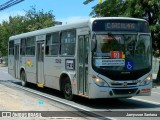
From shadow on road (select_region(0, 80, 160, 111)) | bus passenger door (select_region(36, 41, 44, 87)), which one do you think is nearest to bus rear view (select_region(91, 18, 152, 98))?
shadow on road (select_region(0, 80, 160, 111))

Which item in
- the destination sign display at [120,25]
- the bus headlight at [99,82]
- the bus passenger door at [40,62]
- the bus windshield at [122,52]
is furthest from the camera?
the bus passenger door at [40,62]

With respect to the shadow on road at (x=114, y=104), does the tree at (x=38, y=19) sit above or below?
above

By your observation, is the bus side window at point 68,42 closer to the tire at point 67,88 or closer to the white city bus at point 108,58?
the white city bus at point 108,58

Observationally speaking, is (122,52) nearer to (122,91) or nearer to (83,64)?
(122,91)

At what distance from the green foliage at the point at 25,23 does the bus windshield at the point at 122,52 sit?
44.4 m

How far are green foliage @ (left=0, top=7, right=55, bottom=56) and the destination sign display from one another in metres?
44.1

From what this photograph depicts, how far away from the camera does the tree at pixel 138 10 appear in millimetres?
25891

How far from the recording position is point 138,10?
2567 centimetres

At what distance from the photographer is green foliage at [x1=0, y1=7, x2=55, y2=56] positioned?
58.7 metres

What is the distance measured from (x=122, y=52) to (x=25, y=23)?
50.2 m

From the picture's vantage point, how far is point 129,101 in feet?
51.5

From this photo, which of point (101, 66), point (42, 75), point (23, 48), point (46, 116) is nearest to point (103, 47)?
point (101, 66)

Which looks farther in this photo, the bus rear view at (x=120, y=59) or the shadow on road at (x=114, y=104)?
the shadow on road at (x=114, y=104)

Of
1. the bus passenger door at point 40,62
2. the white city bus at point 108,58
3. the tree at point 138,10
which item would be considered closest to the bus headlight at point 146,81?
the white city bus at point 108,58
